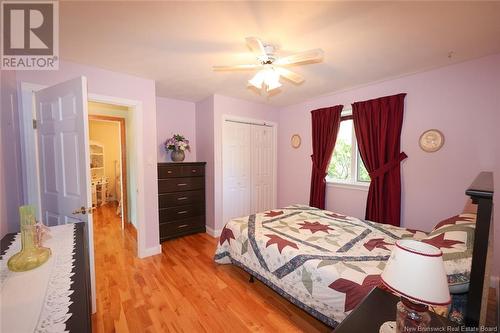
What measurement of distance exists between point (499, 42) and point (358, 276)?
8.05 feet

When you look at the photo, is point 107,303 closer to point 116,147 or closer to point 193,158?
point 193,158

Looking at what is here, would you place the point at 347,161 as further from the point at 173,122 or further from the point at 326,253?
the point at 173,122

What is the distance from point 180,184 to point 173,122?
119 cm

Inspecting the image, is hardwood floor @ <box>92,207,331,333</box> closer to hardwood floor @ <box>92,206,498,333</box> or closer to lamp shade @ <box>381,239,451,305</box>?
hardwood floor @ <box>92,206,498,333</box>

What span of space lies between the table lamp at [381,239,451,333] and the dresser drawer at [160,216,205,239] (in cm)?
315

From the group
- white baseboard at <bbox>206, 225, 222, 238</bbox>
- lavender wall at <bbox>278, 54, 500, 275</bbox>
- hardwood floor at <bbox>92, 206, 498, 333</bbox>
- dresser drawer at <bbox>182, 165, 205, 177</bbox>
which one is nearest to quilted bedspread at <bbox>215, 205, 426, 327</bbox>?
hardwood floor at <bbox>92, 206, 498, 333</bbox>

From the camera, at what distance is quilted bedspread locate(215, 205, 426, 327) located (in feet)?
4.76

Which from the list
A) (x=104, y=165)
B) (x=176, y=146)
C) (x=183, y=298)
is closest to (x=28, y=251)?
(x=183, y=298)

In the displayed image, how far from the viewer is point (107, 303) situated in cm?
194

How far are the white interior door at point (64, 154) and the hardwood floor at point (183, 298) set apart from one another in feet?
1.05

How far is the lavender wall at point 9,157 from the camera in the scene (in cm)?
166

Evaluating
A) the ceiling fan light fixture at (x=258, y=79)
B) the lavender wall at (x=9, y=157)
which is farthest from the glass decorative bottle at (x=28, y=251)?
the ceiling fan light fixture at (x=258, y=79)

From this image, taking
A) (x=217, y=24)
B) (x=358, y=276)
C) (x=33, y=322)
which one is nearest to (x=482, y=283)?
(x=358, y=276)

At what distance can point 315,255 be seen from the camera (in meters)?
1.70
